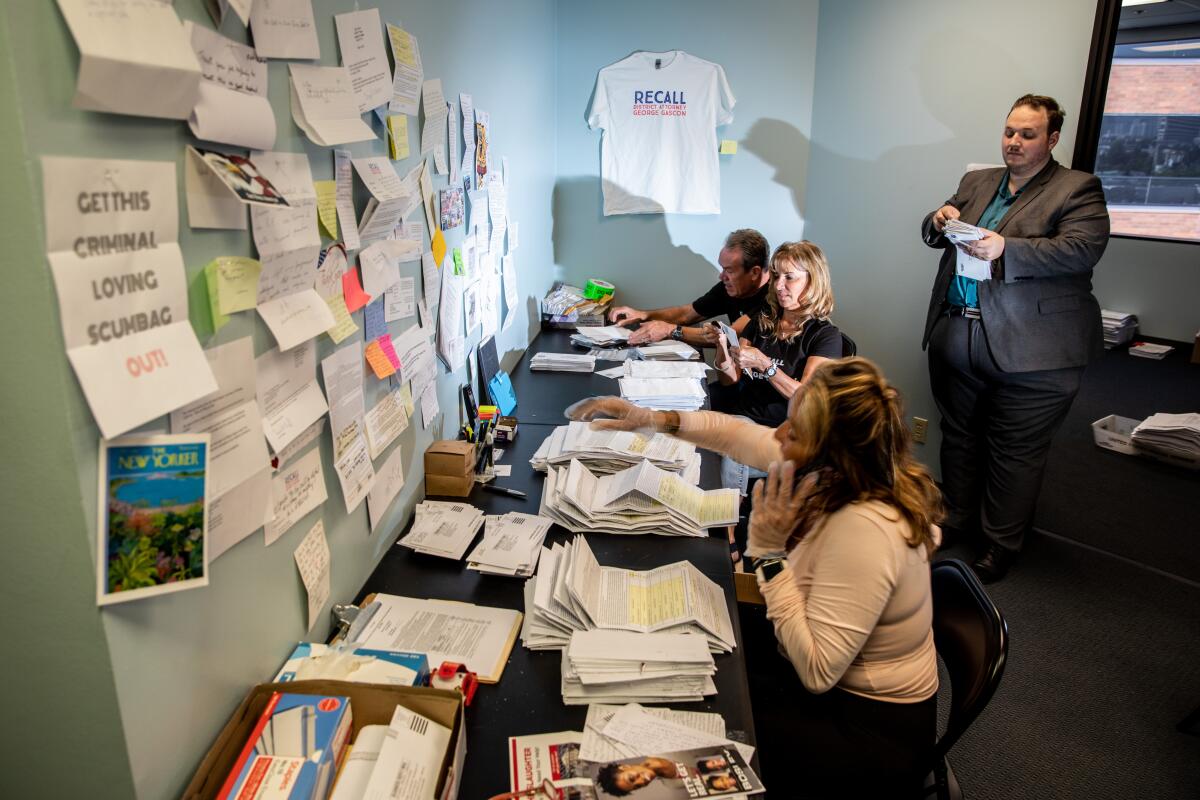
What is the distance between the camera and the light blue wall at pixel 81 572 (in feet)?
2.40

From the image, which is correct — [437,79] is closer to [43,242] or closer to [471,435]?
[471,435]

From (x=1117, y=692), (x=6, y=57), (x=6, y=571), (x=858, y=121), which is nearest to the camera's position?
(x=6, y=57)

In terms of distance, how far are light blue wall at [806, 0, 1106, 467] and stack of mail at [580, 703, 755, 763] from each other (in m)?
2.95

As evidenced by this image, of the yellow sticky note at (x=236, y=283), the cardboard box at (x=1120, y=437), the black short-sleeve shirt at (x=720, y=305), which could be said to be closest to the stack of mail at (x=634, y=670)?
the yellow sticky note at (x=236, y=283)

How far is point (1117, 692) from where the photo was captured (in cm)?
246

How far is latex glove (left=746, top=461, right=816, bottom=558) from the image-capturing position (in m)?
1.54

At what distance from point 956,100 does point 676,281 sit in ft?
5.29

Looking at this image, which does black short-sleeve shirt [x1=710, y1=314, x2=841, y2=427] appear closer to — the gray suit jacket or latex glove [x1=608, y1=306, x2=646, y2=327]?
the gray suit jacket

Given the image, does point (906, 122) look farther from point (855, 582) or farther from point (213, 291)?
point (213, 291)

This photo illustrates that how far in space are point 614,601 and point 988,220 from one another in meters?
2.44

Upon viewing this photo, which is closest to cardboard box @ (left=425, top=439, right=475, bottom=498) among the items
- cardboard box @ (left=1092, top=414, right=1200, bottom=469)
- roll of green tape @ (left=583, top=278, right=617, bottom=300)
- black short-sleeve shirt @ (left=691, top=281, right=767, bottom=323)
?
black short-sleeve shirt @ (left=691, top=281, right=767, bottom=323)

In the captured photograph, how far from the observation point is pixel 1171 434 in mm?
3164

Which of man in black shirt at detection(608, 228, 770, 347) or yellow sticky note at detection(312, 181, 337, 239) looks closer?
yellow sticky note at detection(312, 181, 337, 239)

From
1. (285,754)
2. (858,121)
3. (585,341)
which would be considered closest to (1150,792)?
(285,754)
